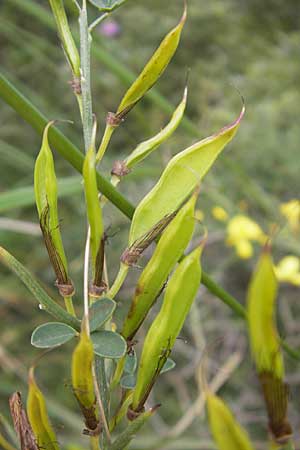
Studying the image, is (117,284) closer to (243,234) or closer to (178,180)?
(178,180)

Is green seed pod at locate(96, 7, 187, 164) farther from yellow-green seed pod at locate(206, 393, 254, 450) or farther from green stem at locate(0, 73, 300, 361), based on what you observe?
yellow-green seed pod at locate(206, 393, 254, 450)

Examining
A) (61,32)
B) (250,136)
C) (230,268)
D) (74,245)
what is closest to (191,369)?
(230,268)

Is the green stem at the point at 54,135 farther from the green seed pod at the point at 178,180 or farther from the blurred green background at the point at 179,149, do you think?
the blurred green background at the point at 179,149

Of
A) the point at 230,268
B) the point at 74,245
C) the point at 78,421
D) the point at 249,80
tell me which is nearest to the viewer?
the point at 78,421

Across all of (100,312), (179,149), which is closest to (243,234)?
(179,149)

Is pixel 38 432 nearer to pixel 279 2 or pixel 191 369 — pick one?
pixel 191 369

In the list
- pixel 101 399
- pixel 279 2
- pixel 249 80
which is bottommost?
pixel 279 2
